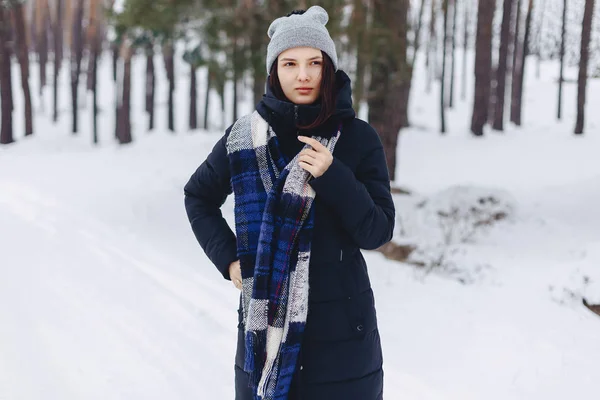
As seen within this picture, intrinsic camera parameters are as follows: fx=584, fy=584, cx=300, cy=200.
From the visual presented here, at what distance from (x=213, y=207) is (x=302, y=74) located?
60 cm

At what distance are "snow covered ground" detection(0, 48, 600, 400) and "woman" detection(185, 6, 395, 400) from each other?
1998 millimetres

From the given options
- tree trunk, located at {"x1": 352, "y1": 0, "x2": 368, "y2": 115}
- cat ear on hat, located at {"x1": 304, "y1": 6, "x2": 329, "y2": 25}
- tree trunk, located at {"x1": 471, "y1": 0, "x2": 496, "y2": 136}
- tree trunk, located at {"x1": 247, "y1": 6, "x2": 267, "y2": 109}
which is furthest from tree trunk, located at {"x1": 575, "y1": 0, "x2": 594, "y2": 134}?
cat ear on hat, located at {"x1": 304, "y1": 6, "x2": 329, "y2": 25}

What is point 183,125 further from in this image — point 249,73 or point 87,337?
point 87,337

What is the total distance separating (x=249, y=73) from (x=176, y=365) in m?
5.99

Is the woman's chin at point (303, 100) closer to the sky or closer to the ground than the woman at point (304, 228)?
closer to the sky

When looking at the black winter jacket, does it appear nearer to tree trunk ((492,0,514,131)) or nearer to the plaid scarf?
the plaid scarf

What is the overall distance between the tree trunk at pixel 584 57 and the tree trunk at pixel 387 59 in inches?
419

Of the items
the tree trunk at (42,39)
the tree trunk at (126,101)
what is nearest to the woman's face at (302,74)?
the tree trunk at (126,101)

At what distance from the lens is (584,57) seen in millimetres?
17719

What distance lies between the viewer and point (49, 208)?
897 centimetres

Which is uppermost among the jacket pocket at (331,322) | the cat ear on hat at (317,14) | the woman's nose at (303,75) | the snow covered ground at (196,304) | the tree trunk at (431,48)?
the tree trunk at (431,48)

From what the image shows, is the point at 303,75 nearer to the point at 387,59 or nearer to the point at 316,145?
the point at 316,145

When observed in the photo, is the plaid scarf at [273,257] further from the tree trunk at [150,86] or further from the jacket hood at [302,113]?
the tree trunk at [150,86]

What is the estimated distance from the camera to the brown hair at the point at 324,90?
1907mm
